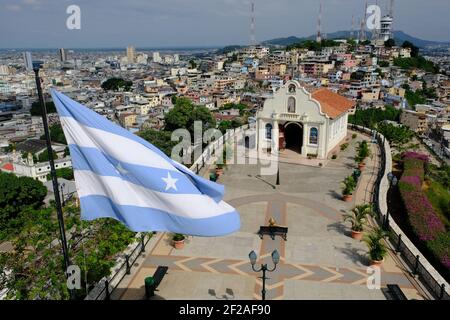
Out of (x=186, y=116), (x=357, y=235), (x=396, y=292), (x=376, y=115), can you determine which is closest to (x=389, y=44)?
(x=376, y=115)

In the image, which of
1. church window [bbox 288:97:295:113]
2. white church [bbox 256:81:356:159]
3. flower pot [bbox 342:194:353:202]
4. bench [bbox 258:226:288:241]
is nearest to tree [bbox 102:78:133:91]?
white church [bbox 256:81:356:159]

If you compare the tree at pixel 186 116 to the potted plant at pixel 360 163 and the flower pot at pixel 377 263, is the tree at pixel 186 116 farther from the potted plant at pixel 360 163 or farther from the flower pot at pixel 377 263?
the flower pot at pixel 377 263

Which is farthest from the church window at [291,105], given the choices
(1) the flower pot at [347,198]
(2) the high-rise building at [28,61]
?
(2) the high-rise building at [28,61]

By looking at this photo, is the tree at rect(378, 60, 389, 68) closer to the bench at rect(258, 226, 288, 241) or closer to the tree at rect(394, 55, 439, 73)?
the tree at rect(394, 55, 439, 73)

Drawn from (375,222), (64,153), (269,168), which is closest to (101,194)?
(375,222)

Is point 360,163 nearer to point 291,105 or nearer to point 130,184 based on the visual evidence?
point 291,105

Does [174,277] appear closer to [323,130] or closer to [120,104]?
[323,130]
